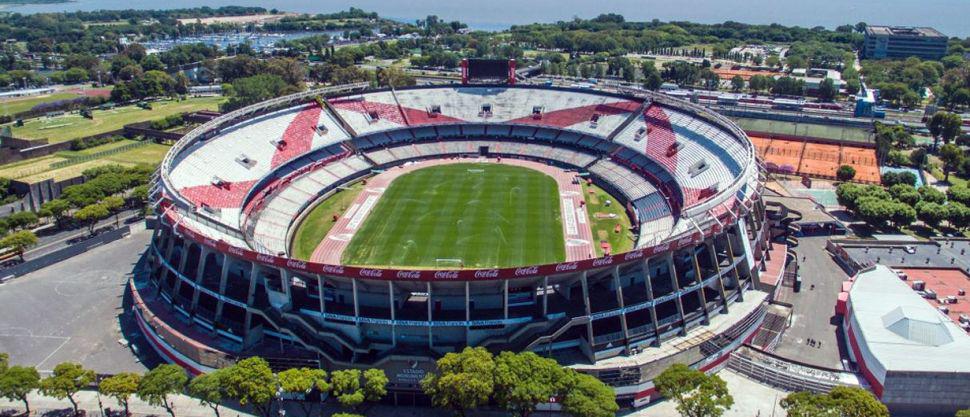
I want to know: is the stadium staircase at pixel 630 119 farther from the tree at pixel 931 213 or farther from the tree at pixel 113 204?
Answer: the tree at pixel 113 204

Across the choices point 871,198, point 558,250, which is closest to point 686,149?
point 871,198

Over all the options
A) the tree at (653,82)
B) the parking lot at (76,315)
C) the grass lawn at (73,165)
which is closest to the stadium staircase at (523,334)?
the parking lot at (76,315)

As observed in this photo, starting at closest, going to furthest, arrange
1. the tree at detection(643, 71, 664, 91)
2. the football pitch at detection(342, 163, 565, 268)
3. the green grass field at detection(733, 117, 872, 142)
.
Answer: the football pitch at detection(342, 163, 565, 268)
the green grass field at detection(733, 117, 872, 142)
the tree at detection(643, 71, 664, 91)

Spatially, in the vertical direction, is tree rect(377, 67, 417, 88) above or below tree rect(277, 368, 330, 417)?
A: above

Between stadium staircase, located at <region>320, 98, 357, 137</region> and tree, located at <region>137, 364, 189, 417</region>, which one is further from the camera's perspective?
stadium staircase, located at <region>320, 98, 357, 137</region>

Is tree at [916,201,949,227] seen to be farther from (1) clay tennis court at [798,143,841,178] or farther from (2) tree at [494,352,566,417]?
(2) tree at [494,352,566,417]

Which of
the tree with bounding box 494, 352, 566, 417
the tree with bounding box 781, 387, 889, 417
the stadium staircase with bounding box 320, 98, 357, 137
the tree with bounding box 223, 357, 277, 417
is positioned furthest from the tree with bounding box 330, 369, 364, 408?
the stadium staircase with bounding box 320, 98, 357, 137

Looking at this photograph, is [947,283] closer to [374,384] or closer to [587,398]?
[587,398]

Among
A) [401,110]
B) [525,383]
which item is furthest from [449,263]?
[401,110]
